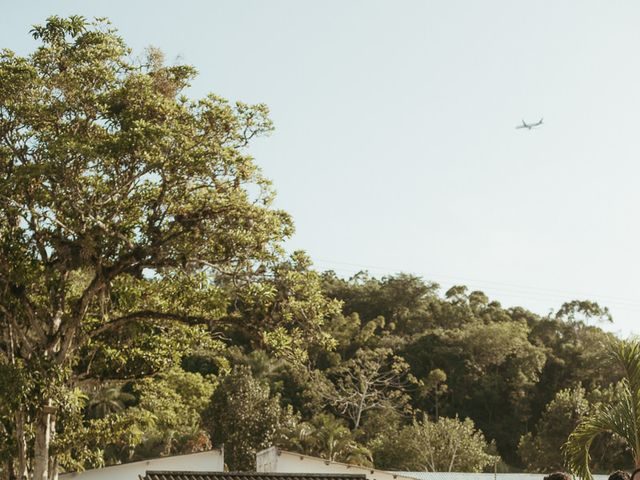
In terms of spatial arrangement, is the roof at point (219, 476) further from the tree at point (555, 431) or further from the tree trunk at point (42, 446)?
the tree at point (555, 431)

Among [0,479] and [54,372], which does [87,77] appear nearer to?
[54,372]

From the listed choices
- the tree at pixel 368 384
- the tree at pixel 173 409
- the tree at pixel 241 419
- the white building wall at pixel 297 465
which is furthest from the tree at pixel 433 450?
the white building wall at pixel 297 465

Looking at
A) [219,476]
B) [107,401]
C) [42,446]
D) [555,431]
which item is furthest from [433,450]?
[219,476]

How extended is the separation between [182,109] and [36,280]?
431 centimetres

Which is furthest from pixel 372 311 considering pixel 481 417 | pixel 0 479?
pixel 0 479

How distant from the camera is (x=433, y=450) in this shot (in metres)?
41.1

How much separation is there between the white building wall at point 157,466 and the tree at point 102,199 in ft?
20.1

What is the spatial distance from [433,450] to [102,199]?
27196mm

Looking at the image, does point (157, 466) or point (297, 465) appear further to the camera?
point (297, 465)

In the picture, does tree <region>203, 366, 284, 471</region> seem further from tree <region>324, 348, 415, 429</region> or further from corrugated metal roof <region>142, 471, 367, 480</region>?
corrugated metal roof <region>142, 471, 367, 480</region>

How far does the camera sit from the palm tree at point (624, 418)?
30.6ft

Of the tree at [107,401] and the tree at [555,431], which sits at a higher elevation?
the tree at [107,401]

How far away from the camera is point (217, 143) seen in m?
17.2

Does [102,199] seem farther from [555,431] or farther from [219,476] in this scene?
[555,431]
